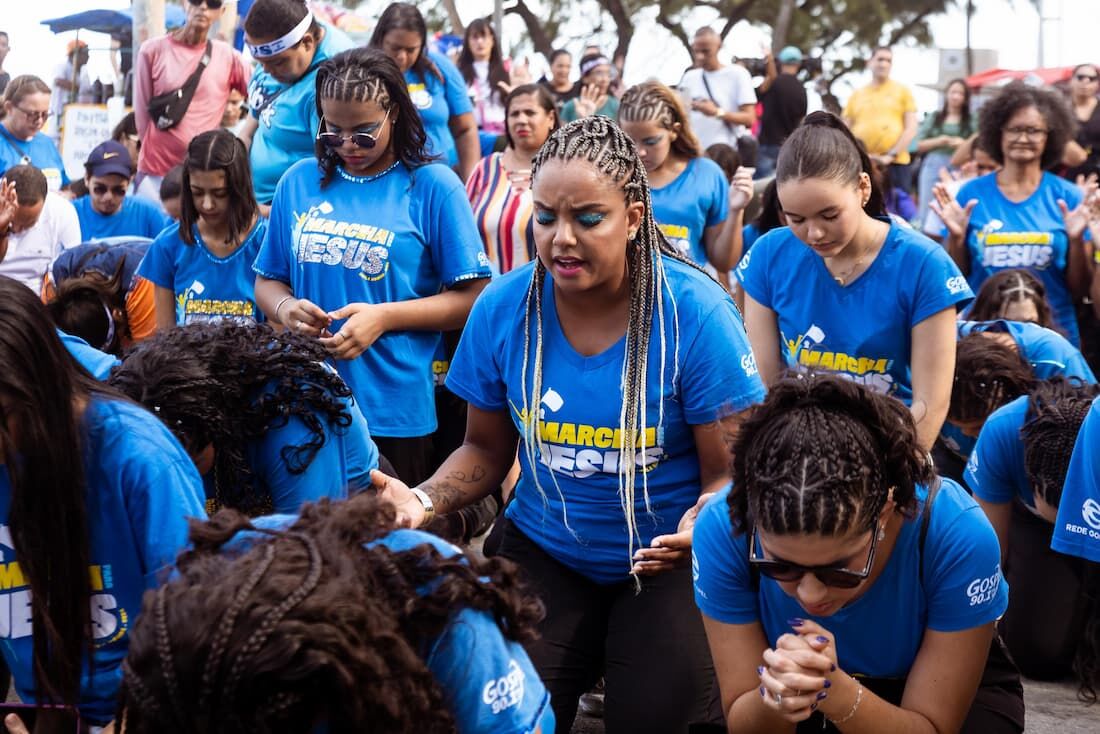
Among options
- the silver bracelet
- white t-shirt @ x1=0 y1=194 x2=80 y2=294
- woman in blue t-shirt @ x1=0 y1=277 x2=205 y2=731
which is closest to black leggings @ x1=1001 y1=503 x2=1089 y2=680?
the silver bracelet

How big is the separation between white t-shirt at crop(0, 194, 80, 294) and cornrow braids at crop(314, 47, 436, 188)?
3.58 metres

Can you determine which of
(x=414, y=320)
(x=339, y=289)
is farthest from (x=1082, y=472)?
(x=339, y=289)

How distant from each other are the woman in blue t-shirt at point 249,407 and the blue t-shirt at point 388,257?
116cm

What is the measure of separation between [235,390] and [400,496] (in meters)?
0.47

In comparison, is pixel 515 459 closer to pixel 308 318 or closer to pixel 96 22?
pixel 308 318

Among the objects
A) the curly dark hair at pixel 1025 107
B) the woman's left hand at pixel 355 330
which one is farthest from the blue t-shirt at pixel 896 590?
the curly dark hair at pixel 1025 107

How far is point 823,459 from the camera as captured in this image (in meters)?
2.61

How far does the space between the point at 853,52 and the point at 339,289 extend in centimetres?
2382

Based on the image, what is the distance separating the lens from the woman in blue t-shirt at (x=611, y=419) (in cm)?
332

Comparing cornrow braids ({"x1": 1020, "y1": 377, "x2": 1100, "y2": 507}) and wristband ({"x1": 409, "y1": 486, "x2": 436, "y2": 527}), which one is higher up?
wristband ({"x1": 409, "y1": 486, "x2": 436, "y2": 527})

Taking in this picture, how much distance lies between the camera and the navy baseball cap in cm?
823

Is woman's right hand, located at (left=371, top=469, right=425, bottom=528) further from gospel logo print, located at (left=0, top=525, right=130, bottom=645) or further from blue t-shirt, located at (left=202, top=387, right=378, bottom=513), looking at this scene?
gospel logo print, located at (left=0, top=525, right=130, bottom=645)

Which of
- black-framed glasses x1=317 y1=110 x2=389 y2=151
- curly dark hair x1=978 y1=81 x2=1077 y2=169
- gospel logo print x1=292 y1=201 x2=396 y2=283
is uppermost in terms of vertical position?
black-framed glasses x1=317 y1=110 x2=389 y2=151

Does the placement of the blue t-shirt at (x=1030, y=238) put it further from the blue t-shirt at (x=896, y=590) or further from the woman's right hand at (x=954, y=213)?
the blue t-shirt at (x=896, y=590)
